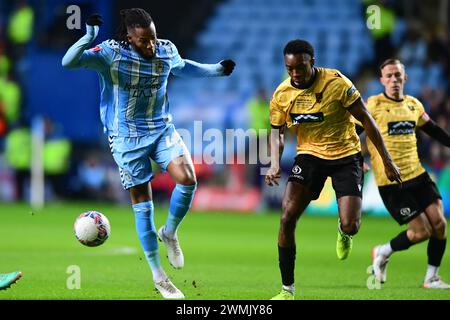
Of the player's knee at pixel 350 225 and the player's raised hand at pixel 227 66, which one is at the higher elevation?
the player's raised hand at pixel 227 66

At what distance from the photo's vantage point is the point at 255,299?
896 cm

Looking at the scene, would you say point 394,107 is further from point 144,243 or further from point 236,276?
point 144,243

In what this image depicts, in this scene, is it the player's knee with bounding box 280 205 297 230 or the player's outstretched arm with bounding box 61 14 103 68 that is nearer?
the player's outstretched arm with bounding box 61 14 103 68

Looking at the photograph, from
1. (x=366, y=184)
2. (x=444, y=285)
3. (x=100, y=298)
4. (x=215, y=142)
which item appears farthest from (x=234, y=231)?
(x=100, y=298)

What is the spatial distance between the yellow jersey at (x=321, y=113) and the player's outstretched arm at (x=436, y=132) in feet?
5.61

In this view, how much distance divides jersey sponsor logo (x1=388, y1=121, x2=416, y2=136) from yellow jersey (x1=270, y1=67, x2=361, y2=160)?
1.58 metres

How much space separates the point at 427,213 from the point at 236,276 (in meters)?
2.16

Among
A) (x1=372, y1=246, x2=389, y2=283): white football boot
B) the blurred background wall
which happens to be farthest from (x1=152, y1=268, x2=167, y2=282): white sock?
the blurred background wall

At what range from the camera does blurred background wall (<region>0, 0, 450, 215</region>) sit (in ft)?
72.1

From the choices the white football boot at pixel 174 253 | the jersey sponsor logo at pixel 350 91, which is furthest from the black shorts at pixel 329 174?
the white football boot at pixel 174 253

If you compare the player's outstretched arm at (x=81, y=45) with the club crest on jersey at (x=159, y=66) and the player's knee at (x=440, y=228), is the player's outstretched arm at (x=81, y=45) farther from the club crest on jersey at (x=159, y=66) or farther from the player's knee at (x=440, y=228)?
the player's knee at (x=440, y=228)

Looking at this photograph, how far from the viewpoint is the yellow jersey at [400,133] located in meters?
10.8

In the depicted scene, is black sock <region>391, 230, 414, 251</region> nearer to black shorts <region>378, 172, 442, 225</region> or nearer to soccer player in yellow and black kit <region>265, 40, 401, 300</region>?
black shorts <region>378, 172, 442, 225</region>

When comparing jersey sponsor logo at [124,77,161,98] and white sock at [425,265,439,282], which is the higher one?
jersey sponsor logo at [124,77,161,98]
